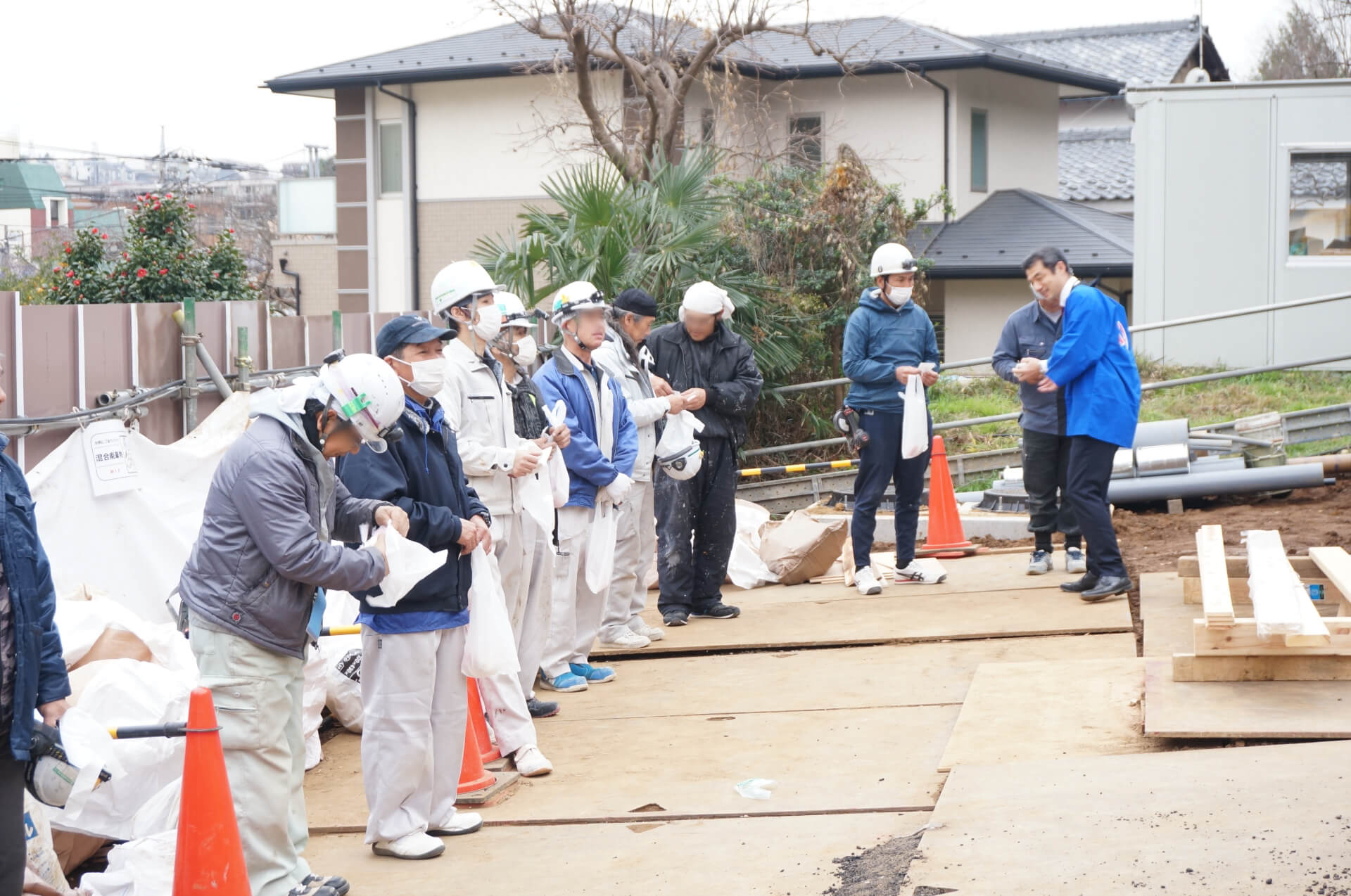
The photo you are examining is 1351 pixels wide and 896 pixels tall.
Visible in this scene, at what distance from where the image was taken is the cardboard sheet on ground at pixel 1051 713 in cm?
505

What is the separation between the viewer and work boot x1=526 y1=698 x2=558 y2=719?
6.50 m

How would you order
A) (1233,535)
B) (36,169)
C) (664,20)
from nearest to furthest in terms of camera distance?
(1233,535), (664,20), (36,169)

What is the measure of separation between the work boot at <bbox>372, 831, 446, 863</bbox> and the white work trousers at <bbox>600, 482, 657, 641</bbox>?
3.03m

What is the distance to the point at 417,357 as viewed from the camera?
4887 millimetres

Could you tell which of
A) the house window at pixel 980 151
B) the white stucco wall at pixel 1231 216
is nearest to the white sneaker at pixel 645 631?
the white stucco wall at pixel 1231 216

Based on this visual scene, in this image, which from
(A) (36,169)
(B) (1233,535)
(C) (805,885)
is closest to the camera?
(C) (805,885)

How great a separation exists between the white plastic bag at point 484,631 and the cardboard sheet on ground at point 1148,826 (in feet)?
5.48

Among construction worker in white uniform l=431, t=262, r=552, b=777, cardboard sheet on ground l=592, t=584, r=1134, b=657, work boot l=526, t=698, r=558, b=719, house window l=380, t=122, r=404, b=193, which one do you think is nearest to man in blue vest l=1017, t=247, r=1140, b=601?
cardboard sheet on ground l=592, t=584, r=1134, b=657

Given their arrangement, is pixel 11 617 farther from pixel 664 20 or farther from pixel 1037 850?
pixel 664 20

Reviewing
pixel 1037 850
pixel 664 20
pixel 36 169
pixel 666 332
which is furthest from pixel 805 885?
pixel 36 169

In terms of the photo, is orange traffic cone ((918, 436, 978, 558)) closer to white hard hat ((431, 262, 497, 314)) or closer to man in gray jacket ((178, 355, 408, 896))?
white hard hat ((431, 262, 497, 314))

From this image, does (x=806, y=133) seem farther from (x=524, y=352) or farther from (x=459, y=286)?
(x=459, y=286)

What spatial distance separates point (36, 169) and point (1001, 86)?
40.4m

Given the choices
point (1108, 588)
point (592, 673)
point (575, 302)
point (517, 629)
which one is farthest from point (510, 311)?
point (1108, 588)
